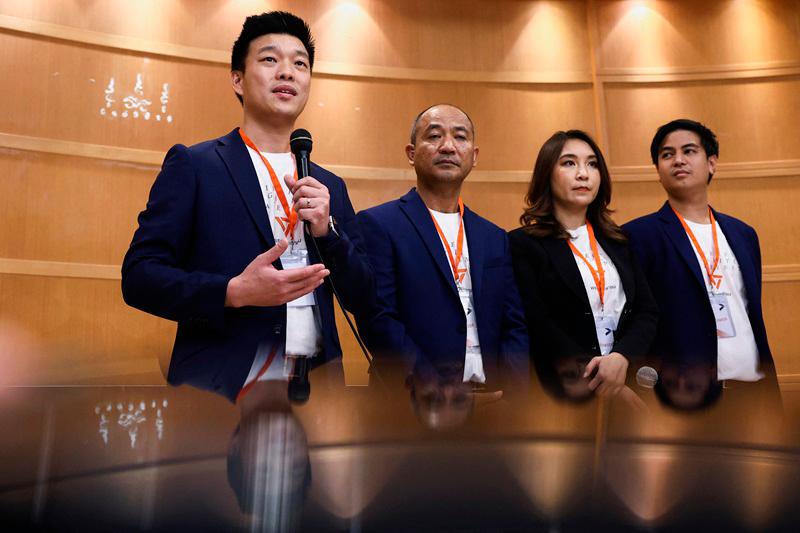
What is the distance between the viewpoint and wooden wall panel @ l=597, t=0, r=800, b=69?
181 inches

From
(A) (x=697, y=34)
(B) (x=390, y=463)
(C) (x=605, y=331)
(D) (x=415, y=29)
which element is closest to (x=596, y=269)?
(C) (x=605, y=331)

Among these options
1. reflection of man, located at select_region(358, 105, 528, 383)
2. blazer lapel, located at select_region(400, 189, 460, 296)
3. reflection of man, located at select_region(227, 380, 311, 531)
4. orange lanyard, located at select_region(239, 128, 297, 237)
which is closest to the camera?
reflection of man, located at select_region(227, 380, 311, 531)

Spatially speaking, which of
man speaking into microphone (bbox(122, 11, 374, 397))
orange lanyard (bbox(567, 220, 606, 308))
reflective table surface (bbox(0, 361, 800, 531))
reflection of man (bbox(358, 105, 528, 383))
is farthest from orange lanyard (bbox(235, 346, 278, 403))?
orange lanyard (bbox(567, 220, 606, 308))

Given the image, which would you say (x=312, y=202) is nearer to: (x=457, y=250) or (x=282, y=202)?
(x=282, y=202)

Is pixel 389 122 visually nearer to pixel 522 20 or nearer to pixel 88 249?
pixel 522 20

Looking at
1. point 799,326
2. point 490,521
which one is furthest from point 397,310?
point 799,326

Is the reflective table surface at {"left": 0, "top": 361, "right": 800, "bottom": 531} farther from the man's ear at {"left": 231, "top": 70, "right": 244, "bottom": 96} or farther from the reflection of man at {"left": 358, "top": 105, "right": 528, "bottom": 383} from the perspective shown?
the man's ear at {"left": 231, "top": 70, "right": 244, "bottom": 96}

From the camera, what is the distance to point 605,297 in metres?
2.07

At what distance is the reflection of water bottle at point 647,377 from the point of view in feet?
1.36

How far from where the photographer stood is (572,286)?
204 centimetres

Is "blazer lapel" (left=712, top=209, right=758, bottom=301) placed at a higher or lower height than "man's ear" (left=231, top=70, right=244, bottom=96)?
lower

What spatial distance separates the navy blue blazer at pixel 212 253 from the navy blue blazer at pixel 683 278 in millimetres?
1117

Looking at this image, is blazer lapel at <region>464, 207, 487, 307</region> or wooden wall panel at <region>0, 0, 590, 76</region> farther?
wooden wall panel at <region>0, 0, 590, 76</region>

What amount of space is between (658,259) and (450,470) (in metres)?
2.29
